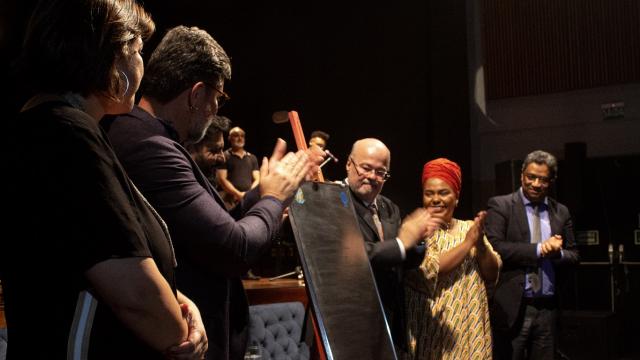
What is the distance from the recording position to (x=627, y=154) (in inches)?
362

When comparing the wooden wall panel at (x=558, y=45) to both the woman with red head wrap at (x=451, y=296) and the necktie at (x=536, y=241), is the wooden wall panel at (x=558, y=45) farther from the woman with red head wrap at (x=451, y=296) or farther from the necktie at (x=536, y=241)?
the woman with red head wrap at (x=451, y=296)

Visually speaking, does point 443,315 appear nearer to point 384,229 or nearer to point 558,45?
point 384,229

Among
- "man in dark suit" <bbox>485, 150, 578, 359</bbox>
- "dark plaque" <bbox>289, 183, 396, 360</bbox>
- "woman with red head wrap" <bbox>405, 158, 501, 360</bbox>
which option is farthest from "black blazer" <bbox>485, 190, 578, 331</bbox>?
"dark plaque" <bbox>289, 183, 396, 360</bbox>

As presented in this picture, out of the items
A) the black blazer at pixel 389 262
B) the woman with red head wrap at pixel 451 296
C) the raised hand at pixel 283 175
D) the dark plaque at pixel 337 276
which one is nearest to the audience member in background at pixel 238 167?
the woman with red head wrap at pixel 451 296

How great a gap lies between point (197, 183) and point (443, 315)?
1873 millimetres

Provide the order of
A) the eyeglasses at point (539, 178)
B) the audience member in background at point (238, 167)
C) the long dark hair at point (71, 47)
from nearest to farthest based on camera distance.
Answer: the long dark hair at point (71, 47) → the eyeglasses at point (539, 178) → the audience member in background at point (238, 167)

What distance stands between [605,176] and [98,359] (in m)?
8.80

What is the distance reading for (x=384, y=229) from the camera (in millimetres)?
3256

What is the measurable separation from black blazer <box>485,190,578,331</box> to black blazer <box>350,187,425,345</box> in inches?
65.9

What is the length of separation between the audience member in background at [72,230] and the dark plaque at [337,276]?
1.16 metres

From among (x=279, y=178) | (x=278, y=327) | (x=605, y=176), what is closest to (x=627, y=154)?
(x=605, y=176)

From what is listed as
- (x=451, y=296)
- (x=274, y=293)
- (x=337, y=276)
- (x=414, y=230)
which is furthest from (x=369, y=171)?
(x=274, y=293)

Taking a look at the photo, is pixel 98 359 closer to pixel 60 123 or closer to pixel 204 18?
pixel 60 123

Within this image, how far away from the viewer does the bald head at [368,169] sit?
330 centimetres
